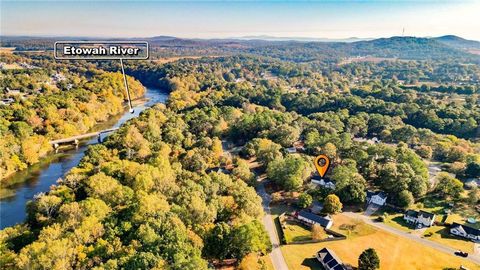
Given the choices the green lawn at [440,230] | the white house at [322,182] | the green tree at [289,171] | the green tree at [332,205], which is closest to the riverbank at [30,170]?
the green tree at [289,171]

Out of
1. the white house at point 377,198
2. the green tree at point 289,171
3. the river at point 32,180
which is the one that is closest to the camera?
the river at point 32,180

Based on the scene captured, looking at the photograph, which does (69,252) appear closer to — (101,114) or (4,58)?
(101,114)

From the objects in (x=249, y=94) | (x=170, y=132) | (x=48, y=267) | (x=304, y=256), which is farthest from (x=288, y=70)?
(x=48, y=267)

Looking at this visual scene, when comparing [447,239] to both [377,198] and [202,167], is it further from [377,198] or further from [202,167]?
[202,167]

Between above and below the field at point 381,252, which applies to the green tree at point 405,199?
above

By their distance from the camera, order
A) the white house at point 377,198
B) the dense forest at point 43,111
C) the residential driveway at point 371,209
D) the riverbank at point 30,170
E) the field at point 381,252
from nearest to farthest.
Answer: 1. the field at point 381,252
2. the residential driveway at point 371,209
3. the white house at point 377,198
4. the riverbank at point 30,170
5. the dense forest at point 43,111

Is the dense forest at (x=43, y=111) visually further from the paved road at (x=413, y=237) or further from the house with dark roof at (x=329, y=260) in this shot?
the paved road at (x=413, y=237)
